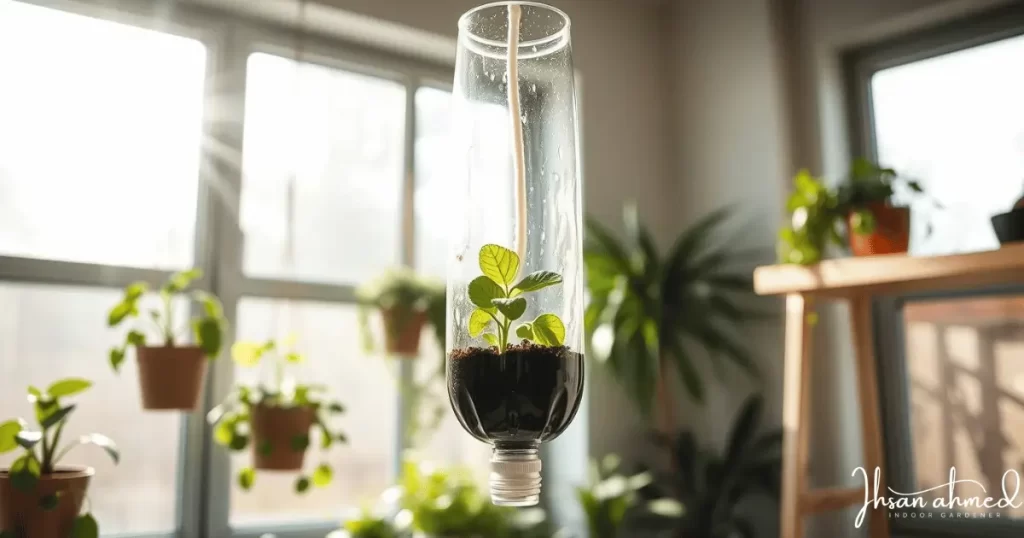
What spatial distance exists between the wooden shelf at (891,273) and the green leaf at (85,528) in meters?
1.63

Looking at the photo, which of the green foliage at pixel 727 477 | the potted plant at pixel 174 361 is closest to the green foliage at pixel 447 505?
the green foliage at pixel 727 477

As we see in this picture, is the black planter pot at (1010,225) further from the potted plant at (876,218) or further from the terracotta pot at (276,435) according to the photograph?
the terracotta pot at (276,435)

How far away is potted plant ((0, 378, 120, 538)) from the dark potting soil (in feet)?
3.67

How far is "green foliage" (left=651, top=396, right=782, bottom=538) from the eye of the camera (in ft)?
7.63

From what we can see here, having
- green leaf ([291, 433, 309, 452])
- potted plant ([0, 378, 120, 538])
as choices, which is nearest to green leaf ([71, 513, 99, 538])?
potted plant ([0, 378, 120, 538])

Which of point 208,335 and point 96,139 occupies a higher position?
point 96,139

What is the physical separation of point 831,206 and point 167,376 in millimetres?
1696

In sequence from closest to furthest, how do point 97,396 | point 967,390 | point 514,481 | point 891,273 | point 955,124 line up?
point 514,481 < point 891,273 < point 97,396 < point 967,390 < point 955,124

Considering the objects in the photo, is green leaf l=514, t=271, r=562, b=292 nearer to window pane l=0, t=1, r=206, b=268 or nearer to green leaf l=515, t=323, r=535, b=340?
green leaf l=515, t=323, r=535, b=340

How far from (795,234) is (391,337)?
1.14 metres

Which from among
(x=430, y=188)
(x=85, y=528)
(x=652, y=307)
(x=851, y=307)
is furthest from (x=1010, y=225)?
(x=85, y=528)

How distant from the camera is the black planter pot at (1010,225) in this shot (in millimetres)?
1640

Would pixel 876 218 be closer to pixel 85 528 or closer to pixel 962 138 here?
pixel 962 138

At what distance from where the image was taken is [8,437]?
1.36 metres
